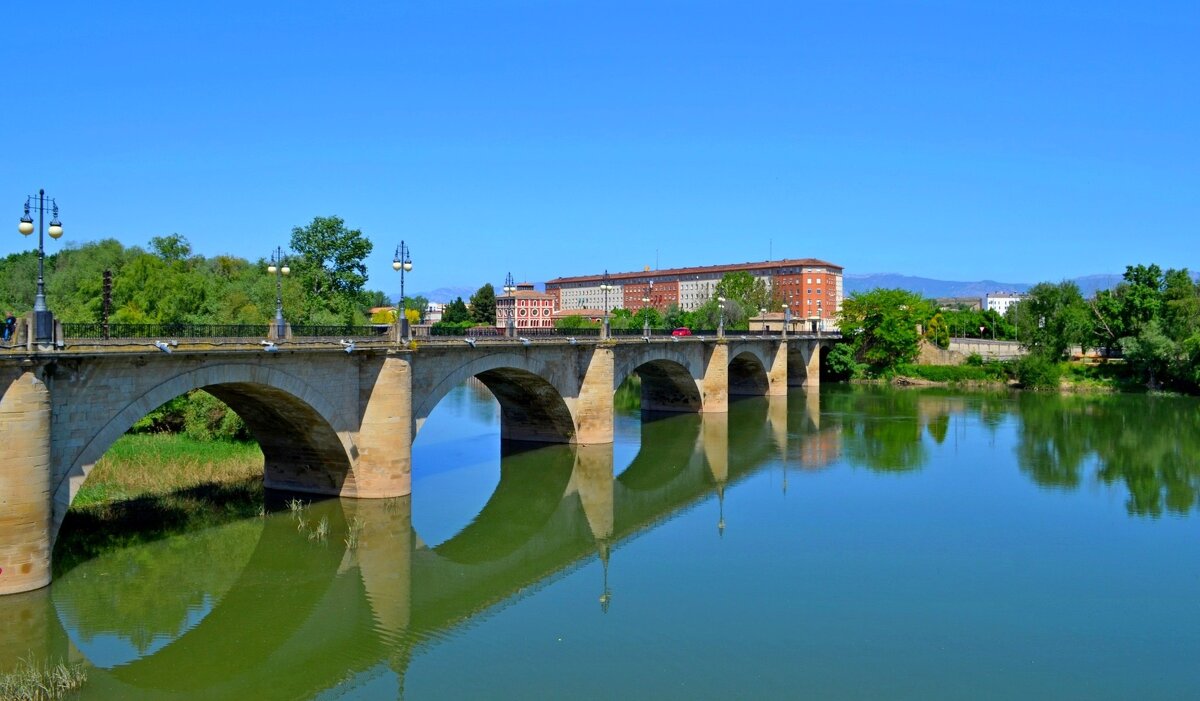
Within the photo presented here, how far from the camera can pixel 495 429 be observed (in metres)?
44.8

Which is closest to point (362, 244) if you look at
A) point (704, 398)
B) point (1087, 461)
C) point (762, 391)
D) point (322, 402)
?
point (704, 398)

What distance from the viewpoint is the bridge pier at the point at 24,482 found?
16344 mm

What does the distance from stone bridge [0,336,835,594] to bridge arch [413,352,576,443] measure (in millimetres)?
60

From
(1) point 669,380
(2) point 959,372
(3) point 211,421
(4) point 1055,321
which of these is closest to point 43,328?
(3) point 211,421

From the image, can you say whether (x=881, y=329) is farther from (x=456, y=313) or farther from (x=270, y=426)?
(x=456, y=313)

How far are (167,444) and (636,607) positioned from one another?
20362 millimetres

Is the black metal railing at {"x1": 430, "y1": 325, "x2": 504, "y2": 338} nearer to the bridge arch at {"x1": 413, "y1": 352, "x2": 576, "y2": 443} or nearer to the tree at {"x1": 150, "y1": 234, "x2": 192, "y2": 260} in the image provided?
the bridge arch at {"x1": 413, "y1": 352, "x2": 576, "y2": 443}

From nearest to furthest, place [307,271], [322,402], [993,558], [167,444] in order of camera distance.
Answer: [993,558] → [322,402] → [167,444] → [307,271]

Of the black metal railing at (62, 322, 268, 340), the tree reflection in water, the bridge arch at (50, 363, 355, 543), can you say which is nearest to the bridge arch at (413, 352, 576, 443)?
the bridge arch at (50, 363, 355, 543)

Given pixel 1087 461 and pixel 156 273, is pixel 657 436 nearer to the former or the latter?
pixel 1087 461

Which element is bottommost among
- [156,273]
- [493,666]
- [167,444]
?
[493,666]

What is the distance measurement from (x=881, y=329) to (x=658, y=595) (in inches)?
2261

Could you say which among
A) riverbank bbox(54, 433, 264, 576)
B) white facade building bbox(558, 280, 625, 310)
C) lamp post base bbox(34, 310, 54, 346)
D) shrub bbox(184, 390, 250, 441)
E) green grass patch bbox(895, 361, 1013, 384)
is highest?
white facade building bbox(558, 280, 625, 310)

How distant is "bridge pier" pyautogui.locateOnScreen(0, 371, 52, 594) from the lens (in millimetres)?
16344
